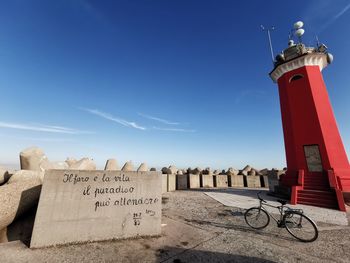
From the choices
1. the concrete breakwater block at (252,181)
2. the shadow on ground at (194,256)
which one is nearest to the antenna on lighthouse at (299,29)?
the concrete breakwater block at (252,181)

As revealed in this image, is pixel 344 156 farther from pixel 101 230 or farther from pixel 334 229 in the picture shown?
pixel 101 230

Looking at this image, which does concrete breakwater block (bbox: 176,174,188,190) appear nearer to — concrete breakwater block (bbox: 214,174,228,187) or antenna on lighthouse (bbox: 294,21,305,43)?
concrete breakwater block (bbox: 214,174,228,187)

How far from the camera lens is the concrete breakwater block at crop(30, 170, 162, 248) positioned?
4268 millimetres

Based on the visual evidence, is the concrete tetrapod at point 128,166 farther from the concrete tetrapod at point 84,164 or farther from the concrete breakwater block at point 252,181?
A: the concrete breakwater block at point 252,181

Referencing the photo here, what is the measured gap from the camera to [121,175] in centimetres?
521

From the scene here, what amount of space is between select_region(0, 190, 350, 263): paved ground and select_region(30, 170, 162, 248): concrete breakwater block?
0.25 metres

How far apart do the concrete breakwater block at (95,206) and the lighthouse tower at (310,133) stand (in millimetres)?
9831

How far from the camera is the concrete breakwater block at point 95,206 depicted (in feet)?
14.0

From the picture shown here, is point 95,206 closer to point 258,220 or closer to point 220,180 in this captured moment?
point 258,220

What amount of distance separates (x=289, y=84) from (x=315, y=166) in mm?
6697

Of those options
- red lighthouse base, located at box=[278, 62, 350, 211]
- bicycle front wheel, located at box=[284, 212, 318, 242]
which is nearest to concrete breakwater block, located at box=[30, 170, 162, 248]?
bicycle front wheel, located at box=[284, 212, 318, 242]

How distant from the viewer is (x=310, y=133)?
12.7 metres

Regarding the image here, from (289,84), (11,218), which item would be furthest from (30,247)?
(289,84)

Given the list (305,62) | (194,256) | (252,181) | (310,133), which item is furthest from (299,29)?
(194,256)
